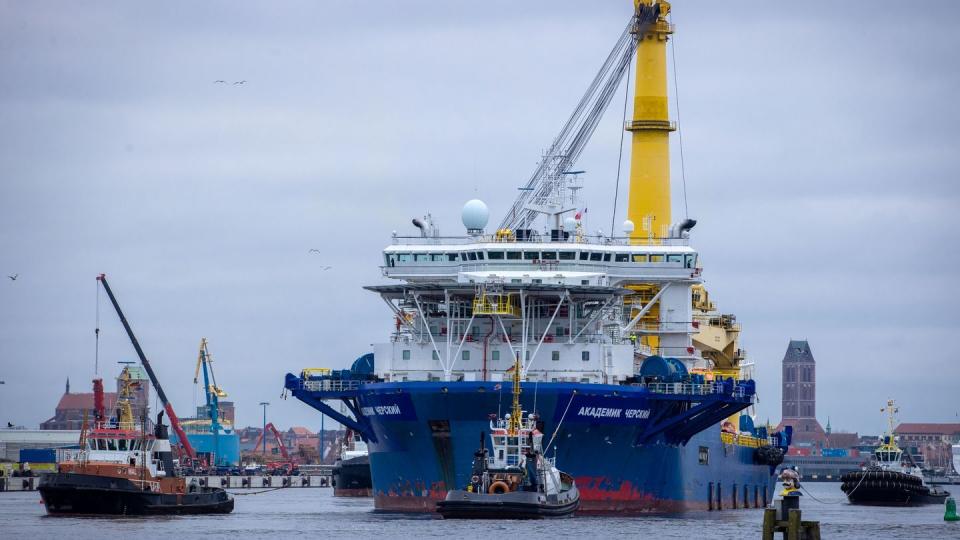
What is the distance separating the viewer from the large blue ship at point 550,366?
7088 cm

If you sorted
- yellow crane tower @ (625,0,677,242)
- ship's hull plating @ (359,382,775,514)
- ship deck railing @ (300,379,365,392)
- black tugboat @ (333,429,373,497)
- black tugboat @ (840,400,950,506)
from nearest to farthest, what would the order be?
ship's hull plating @ (359,382,775,514) → ship deck railing @ (300,379,365,392) → yellow crane tower @ (625,0,677,242) → black tugboat @ (840,400,950,506) → black tugboat @ (333,429,373,497)

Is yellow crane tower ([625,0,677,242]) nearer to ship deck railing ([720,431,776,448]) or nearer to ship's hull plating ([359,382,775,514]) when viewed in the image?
ship deck railing ([720,431,776,448])

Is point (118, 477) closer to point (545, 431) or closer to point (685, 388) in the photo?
point (545, 431)

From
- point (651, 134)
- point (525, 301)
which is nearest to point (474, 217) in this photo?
point (525, 301)

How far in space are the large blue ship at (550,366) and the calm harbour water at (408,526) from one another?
213 centimetres

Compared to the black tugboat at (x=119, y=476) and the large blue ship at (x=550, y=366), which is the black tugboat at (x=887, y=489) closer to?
the large blue ship at (x=550, y=366)

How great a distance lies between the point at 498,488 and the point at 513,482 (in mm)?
590

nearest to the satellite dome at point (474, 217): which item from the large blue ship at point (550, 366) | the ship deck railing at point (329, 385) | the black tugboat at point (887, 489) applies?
the large blue ship at point (550, 366)

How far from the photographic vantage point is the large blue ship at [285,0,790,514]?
7088cm

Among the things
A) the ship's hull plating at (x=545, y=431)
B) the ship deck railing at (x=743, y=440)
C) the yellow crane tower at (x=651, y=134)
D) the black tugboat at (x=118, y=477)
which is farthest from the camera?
the yellow crane tower at (x=651, y=134)

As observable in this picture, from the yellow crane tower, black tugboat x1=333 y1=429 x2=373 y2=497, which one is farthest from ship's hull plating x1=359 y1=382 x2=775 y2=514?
black tugboat x1=333 y1=429 x2=373 y2=497

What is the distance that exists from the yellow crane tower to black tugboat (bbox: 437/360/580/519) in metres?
27.8

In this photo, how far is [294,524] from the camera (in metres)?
72.9

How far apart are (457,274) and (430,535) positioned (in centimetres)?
1878
